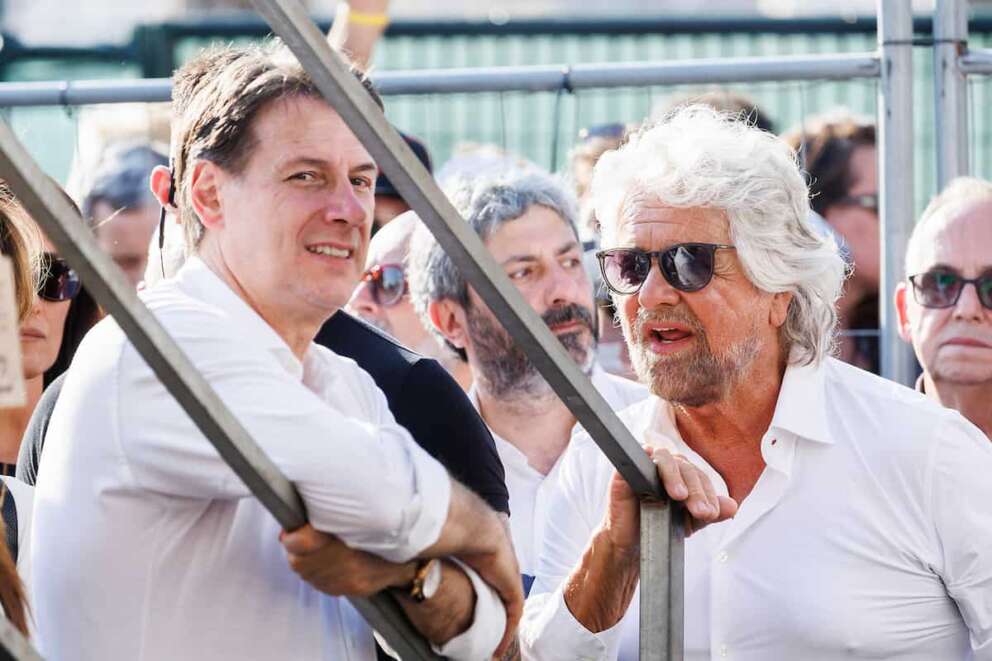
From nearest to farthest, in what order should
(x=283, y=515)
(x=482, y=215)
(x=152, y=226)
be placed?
1. (x=283, y=515)
2. (x=482, y=215)
3. (x=152, y=226)

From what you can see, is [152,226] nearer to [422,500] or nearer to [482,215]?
[482,215]

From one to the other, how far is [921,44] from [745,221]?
1021 millimetres

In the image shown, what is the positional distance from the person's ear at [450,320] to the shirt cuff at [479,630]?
1832 mm

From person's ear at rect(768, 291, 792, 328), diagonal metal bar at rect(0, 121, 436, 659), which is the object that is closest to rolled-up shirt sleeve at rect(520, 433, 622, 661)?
person's ear at rect(768, 291, 792, 328)

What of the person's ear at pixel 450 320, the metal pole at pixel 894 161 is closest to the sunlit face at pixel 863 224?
the metal pole at pixel 894 161

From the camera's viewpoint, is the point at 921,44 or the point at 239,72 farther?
the point at 921,44

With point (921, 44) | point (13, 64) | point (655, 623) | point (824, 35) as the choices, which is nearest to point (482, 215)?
point (921, 44)

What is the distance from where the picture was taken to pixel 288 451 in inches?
74.2

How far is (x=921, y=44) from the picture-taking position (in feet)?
12.3

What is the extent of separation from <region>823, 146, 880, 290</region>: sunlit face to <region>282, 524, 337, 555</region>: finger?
3.38 metres

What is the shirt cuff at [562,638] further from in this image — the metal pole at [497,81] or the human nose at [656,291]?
the metal pole at [497,81]

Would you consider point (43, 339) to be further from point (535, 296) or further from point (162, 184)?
point (535, 296)

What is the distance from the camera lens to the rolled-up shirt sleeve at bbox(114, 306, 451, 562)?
187 centimetres

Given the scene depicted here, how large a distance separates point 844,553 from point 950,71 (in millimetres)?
1377
